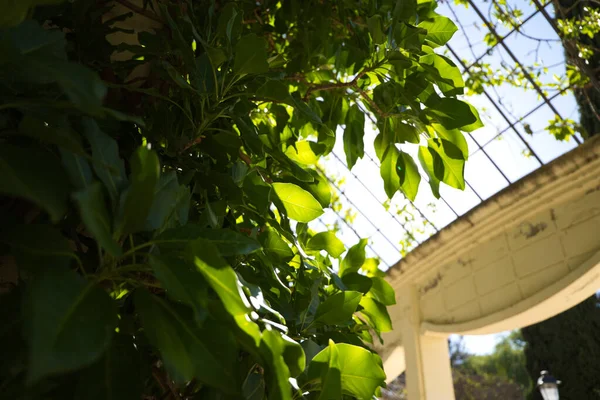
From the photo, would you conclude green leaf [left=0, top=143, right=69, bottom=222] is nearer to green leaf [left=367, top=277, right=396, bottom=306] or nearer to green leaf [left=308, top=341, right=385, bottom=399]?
green leaf [left=308, top=341, right=385, bottom=399]

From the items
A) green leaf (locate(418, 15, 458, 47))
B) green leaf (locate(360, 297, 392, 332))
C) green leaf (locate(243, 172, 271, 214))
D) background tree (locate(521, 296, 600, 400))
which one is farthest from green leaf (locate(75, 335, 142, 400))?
background tree (locate(521, 296, 600, 400))

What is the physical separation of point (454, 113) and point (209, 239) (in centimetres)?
56

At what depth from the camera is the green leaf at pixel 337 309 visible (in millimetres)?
741

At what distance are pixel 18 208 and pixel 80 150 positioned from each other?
0.34 meters

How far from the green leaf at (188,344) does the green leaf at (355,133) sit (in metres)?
0.78

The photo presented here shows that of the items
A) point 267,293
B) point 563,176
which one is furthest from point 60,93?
point 563,176

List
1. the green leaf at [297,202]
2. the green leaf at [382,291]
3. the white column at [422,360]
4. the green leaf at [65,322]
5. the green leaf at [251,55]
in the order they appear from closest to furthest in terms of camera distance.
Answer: the green leaf at [65,322], the green leaf at [251,55], the green leaf at [297,202], the green leaf at [382,291], the white column at [422,360]

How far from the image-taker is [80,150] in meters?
0.46

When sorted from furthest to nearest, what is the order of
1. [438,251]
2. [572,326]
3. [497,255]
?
[572,326] < [438,251] < [497,255]

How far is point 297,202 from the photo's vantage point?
0.88 meters

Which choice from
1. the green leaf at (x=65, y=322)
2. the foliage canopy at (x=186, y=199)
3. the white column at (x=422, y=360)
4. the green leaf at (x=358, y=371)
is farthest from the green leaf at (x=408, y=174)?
the white column at (x=422, y=360)

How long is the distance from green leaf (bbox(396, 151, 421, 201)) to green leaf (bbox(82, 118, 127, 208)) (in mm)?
659

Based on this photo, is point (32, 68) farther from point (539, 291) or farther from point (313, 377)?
point (539, 291)

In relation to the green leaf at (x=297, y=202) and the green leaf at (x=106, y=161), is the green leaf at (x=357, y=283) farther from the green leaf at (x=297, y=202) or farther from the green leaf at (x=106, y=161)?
the green leaf at (x=106, y=161)
